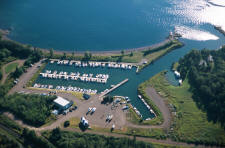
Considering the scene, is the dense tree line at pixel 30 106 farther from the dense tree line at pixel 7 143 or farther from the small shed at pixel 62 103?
the dense tree line at pixel 7 143

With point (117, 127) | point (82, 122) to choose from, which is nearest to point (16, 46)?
point (82, 122)

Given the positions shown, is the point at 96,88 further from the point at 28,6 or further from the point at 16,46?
the point at 28,6

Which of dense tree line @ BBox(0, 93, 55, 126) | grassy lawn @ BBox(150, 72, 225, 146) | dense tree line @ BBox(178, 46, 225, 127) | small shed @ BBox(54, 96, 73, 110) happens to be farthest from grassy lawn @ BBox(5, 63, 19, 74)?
dense tree line @ BBox(178, 46, 225, 127)

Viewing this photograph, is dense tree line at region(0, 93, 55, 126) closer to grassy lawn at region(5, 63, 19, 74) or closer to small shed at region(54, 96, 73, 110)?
small shed at region(54, 96, 73, 110)

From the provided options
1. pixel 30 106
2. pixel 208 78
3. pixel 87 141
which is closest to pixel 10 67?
pixel 30 106

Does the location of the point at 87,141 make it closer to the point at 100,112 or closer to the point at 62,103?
the point at 100,112

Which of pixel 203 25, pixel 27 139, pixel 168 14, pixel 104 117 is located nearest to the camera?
pixel 27 139

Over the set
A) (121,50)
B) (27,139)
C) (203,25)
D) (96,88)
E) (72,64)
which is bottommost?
(27,139)
